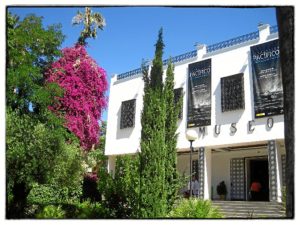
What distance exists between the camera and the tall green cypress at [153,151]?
10.6 metres

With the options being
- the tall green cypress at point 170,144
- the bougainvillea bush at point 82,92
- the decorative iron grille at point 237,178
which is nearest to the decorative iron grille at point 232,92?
the decorative iron grille at point 237,178

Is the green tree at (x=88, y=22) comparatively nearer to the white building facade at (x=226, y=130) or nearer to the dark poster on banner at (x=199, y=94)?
the white building facade at (x=226, y=130)

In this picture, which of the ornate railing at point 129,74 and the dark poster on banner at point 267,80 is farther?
the ornate railing at point 129,74

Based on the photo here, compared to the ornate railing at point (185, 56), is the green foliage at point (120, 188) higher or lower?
lower

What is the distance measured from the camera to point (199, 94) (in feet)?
64.4

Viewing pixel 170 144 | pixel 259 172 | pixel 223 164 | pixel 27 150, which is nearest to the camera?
pixel 170 144

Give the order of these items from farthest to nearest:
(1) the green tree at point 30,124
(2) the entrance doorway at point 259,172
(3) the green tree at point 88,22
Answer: (3) the green tree at point 88,22
(2) the entrance doorway at point 259,172
(1) the green tree at point 30,124

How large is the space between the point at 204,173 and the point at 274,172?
361cm

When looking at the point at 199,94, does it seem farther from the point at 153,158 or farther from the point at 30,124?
the point at 153,158

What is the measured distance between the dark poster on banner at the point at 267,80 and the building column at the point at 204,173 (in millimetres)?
3305

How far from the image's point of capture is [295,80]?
5293mm

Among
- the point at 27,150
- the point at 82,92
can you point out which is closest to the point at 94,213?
the point at 27,150

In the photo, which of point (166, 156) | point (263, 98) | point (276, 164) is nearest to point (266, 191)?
point (276, 164)

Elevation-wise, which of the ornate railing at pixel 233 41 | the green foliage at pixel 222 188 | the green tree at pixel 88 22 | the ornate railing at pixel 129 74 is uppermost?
the green tree at pixel 88 22
